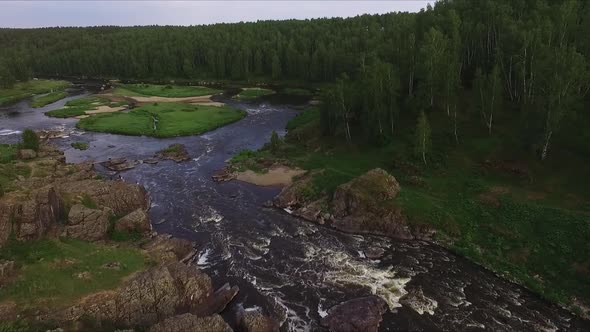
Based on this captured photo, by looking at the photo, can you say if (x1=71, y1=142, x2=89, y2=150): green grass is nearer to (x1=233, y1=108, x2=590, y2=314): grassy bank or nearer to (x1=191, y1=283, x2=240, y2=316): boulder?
(x1=233, y1=108, x2=590, y2=314): grassy bank

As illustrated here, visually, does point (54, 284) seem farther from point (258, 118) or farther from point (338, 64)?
point (338, 64)

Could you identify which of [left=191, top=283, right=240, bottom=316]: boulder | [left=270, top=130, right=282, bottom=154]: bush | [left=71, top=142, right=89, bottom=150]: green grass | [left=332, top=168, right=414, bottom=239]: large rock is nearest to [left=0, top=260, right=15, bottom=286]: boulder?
[left=191, top=283, right=240, bottom=316]: boulder

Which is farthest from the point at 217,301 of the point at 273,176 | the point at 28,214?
the point at 273,176

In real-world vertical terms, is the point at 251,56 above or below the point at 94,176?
above

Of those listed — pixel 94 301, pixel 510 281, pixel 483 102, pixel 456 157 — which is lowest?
pixel 510 281

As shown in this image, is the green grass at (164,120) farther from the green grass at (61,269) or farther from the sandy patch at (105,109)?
the green grass at (61,269)

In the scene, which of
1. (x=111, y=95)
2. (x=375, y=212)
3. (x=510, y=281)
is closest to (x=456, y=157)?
(x=375, y=212)

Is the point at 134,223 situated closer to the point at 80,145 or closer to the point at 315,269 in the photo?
the point at 315,269
